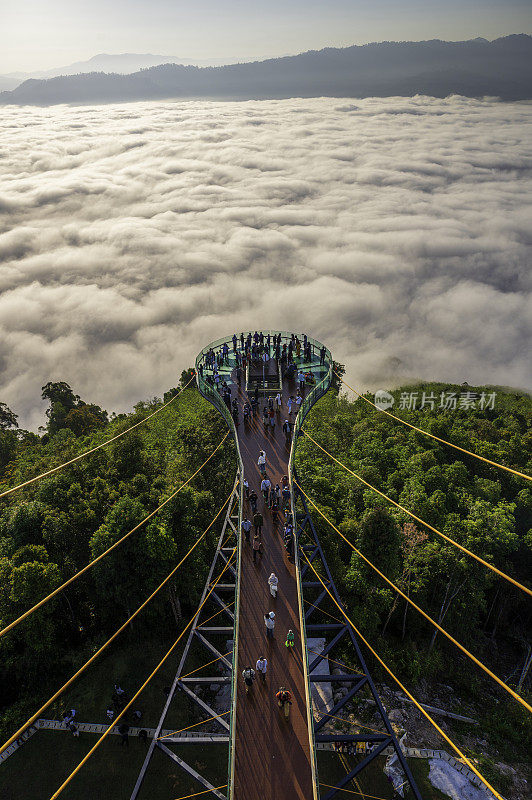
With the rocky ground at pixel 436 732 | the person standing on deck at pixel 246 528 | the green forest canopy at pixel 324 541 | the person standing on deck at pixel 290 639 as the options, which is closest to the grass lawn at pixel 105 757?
the green forest canopy at pixel 324 541

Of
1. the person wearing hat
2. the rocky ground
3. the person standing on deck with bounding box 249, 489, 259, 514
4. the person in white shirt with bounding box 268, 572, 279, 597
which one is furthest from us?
the person standing on deck with bounding box 249, 489, 259, 514

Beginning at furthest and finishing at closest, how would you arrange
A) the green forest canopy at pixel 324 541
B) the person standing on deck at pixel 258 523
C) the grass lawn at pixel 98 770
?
the green forest canopy at pixel 324 541, the person standing on deck at pixel 258 523, the grass lawn at pixel 98 770

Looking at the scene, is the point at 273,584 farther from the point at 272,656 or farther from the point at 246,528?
the point at 246,528

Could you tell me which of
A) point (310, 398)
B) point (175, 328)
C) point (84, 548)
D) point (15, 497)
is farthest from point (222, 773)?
point (175, 328)

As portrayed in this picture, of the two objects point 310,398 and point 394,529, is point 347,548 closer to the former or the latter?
point 394,529

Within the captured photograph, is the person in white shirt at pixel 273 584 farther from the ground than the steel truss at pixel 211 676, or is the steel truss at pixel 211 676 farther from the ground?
the person in white shirt at pixel 273 584

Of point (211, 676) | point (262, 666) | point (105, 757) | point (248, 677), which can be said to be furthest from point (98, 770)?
point (262, 666)

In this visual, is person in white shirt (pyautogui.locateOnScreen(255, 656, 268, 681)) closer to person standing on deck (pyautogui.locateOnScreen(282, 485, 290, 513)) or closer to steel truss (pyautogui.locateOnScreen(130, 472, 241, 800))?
steel truss (pyautogui.locateOnScreen(130, 472, 241, 800))

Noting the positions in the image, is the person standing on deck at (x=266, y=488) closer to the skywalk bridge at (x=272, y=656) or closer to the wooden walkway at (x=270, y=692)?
the wooden walkway at (x=270, y=692)

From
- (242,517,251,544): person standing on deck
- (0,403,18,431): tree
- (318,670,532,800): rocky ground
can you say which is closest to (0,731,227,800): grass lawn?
(318,670,532,800): rocky ground
